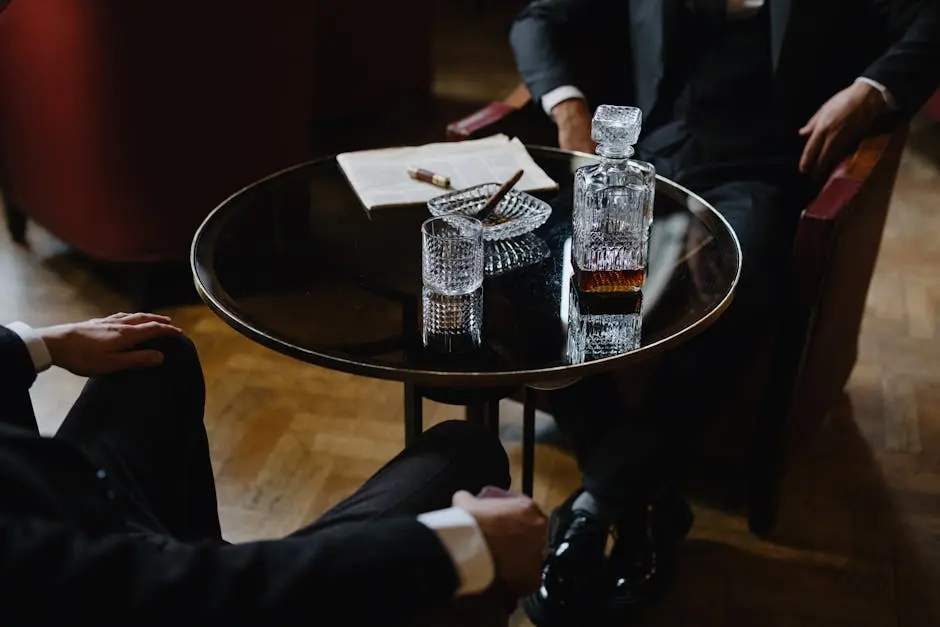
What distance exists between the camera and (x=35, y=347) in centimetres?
110

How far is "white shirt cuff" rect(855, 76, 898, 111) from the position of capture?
5.52ft

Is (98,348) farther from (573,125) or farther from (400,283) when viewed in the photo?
(573,125)

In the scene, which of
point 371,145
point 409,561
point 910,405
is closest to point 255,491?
point 409,561

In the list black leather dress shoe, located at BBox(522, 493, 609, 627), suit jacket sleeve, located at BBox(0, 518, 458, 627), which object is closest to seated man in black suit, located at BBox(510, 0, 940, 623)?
black leather dress shoe, located at BBox(522, 493, 609, 627)

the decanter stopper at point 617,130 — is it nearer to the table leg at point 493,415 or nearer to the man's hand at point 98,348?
the table leg at point 493,415

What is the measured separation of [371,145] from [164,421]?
2201 mm

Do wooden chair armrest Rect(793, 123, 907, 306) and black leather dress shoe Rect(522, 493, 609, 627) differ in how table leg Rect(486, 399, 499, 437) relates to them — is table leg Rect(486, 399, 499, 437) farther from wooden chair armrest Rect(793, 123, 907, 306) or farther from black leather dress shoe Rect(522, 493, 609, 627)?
wooden chair armrest Rect(793, 123, 907, 306)

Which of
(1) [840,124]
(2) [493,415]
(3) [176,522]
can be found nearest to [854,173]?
(1) [840,124]

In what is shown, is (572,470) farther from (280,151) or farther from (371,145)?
(371,145)

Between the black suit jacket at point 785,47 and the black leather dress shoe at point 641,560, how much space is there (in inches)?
28.0

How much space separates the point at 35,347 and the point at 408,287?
16.6 inches

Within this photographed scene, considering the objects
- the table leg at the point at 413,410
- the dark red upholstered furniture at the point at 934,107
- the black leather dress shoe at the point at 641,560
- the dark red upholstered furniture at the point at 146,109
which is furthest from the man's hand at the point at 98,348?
the dark red upholstered furniture at the point at 934,107

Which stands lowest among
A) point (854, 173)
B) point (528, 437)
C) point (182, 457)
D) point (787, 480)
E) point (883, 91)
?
point (787, 480)

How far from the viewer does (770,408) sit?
64.3 inches
